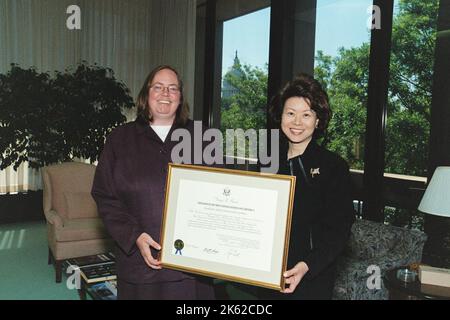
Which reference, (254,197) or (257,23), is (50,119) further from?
(254,197)

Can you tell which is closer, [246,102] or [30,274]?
[30,274]

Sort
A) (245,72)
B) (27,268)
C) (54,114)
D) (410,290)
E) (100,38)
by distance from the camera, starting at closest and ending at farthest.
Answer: (410,290) < (27,268) < (54,114) < (245,72) < (100,38)

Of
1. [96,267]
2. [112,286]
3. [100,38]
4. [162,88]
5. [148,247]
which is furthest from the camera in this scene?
[100,38]

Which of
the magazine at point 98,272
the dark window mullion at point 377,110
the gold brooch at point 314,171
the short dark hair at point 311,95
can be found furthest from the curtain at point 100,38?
the gold brooch at point 314,171

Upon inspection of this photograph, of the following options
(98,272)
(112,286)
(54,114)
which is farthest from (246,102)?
(112,286)

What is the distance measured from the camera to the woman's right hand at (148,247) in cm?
155

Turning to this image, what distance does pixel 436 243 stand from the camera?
11.0 feet

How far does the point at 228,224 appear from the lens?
4.86 feet

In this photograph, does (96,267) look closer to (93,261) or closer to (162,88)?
(93,261)

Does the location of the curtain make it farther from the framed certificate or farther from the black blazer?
the black blazer

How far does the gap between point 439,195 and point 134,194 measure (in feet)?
6.06

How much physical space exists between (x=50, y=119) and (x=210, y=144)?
368cm
